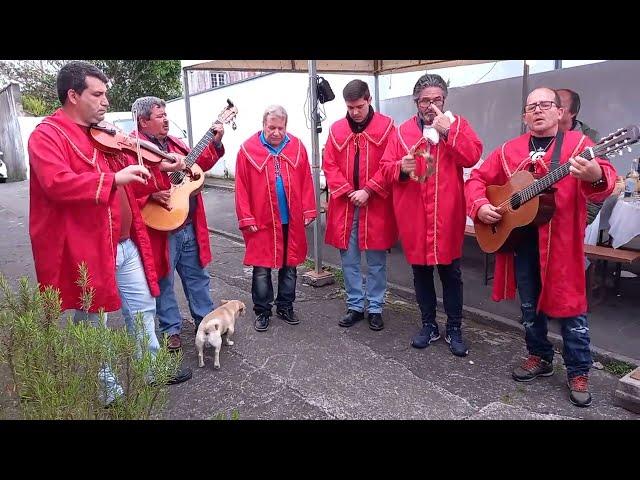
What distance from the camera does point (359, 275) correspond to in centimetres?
464

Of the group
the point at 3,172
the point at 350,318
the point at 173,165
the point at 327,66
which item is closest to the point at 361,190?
the point at 350,318

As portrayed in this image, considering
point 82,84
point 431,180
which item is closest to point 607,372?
point 431,180

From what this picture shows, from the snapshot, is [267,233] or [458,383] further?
[267,233]

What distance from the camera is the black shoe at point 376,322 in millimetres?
4449

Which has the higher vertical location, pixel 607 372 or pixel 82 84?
pixel 82 84

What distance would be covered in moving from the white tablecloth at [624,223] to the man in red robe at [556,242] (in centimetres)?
160

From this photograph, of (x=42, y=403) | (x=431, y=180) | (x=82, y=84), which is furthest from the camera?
(x=431, y=180)

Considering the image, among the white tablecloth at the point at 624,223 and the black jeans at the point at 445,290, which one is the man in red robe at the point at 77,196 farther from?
the white tablecloth at the point at 624,223

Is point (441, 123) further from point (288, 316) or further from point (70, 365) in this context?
point (70, 365)

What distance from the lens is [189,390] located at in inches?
138

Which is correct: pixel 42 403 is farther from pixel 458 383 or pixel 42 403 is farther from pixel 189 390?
pixel 458 383

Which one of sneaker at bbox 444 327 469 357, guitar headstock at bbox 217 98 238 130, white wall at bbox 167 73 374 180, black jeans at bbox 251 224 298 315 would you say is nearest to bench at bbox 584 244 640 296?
sneaker at bbox 444 327 469 357

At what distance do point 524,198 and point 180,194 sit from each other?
8.01 ft

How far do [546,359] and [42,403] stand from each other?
10.4 ft
